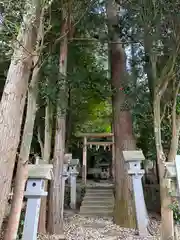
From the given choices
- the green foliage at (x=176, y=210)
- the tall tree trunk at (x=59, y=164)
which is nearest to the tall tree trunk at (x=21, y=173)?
the tall tree trunk at (x=59, y=164)

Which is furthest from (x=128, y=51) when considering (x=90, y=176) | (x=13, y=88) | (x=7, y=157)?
(x=90, y=176)

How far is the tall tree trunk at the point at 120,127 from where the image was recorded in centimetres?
493

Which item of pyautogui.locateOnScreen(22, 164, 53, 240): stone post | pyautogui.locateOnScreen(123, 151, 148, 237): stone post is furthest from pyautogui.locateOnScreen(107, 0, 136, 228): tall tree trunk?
pyautogui.locateOnScreen(22, 164, 53, 240): stone post

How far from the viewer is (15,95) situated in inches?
115

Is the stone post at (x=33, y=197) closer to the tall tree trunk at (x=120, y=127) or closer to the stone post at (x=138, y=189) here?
the stone post at (x=138, y=189)

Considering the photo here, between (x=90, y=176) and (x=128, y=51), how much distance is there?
26.7ft

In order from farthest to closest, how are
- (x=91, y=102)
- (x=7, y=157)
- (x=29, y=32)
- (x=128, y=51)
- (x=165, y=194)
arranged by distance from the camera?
(x=91, y=102) < (x=128, y=51) < (x=165, y=194) < (x=29, y=32) < (x=7, y=157)

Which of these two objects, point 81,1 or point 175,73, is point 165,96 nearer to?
point 175,73

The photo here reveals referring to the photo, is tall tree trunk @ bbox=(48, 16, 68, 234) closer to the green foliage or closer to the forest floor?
the forest floor

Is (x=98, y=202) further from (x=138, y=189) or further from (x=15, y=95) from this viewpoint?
(x=15, y=95)

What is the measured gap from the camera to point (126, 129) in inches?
213

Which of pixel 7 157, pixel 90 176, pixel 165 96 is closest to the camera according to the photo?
pixel 7 157

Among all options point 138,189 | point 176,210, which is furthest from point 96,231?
point 176,210

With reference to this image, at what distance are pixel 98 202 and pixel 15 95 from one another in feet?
19.0
